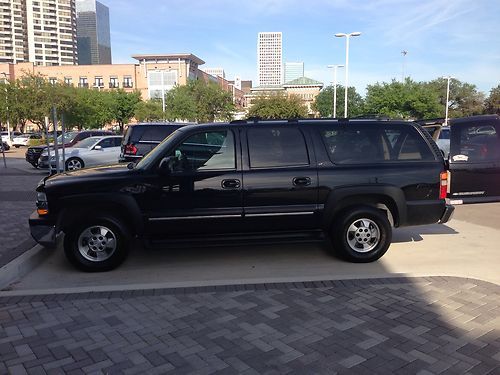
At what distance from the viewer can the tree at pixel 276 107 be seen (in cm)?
5071

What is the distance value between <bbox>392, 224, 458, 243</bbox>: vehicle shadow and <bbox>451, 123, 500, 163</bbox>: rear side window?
126 centimetres

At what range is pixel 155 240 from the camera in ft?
18.3

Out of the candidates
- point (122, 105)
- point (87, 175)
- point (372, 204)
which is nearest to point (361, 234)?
point (372, 204)

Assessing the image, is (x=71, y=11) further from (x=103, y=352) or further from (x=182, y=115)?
(x=103, y=352)

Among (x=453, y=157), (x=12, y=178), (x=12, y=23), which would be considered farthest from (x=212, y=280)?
(x=12, y=23)

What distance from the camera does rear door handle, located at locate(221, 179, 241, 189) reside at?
18.2ft

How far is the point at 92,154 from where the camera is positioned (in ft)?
55.2

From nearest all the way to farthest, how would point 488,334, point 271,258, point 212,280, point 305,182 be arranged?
1. point 488,334
2. point 212,280
3. point 305,182
4. point 271,258

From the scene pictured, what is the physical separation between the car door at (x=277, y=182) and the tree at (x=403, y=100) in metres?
39.3

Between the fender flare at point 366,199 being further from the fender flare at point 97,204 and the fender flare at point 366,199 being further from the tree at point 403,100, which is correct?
the tree at point 403,100

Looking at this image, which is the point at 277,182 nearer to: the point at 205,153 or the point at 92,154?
the point at 205,153

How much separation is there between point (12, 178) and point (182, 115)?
4120 centimetres

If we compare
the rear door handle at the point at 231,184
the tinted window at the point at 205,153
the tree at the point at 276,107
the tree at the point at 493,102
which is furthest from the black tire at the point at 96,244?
the tree at the point at 493,102

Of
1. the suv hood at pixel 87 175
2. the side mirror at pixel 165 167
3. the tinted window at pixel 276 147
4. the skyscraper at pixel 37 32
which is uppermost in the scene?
the skyscraper at pixel 37 32
